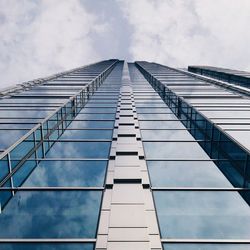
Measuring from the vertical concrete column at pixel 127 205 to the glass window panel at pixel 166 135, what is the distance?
60.5 inches

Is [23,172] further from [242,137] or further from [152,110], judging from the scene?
[152,110]

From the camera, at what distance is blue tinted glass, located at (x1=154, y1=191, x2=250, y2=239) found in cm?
967

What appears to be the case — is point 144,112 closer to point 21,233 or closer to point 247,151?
point 247,151

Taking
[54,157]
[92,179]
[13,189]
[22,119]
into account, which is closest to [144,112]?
[22,119]

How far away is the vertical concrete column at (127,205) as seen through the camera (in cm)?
938

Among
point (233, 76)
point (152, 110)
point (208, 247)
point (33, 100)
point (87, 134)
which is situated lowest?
point (208, 247)

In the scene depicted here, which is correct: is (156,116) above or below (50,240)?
above

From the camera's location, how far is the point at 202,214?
10484 millimetres

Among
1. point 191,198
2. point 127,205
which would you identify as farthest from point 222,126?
point 127,205

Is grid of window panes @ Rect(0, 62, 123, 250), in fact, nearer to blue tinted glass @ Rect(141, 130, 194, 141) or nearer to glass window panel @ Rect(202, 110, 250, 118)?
blue tinted glass @ Rect(141, 130, 194, 141)

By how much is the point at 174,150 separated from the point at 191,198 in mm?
4840

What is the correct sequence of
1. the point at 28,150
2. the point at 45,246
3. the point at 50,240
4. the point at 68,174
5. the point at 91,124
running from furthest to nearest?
1. the point at 91,124
2. the point at 28,150
3. the point at 68,174
4. the point at 50,240
5. the point at 45,246

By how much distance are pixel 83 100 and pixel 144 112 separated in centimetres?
722

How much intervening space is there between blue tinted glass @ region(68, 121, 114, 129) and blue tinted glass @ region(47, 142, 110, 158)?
359 centimetres
